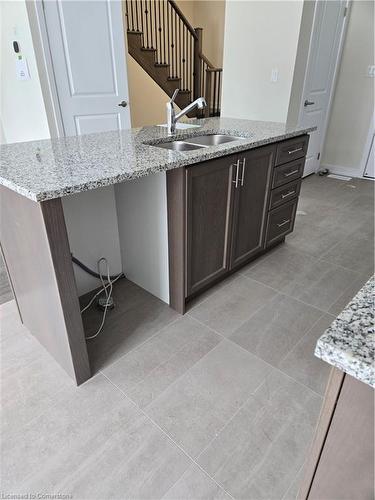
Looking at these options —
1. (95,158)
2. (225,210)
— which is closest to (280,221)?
(225,210)

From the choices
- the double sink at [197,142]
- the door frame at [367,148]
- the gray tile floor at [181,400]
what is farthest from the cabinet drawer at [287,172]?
the door frame at [367,148]

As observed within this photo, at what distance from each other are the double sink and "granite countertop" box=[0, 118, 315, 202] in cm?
3

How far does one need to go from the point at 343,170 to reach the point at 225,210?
341 cm

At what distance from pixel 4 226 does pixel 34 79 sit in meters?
1.88

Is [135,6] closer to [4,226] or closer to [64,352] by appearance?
[4,226]

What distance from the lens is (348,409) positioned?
0.54 meters

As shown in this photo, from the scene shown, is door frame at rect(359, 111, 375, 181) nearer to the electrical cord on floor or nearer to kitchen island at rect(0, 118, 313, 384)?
kitchen island at rect(0, 118, 313, 384)

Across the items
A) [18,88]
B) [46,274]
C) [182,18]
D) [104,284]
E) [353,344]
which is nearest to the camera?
[353,344]

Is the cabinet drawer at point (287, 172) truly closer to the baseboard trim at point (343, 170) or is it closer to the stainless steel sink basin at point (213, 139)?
the stainless steel sink basin at point (213, 139)

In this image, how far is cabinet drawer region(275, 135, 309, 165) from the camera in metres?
2.23

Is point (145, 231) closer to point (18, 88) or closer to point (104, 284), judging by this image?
point (104, 284)

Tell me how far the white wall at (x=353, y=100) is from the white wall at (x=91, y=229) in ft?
12.3

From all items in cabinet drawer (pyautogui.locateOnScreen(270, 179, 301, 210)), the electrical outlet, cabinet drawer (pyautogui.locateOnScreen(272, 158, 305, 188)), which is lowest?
cabinet drawer (pyautogui.locateOnScreen(270, 179, 301, 210))

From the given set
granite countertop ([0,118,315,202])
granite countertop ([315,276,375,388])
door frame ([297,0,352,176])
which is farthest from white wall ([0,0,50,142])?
granite countertop ([315,276,375,388])
